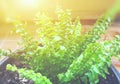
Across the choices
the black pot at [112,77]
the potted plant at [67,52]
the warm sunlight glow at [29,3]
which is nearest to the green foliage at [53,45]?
the potted plant at [67,52]

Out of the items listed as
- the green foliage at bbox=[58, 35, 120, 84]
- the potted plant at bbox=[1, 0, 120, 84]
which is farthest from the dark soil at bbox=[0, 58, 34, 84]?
the green foliage at bbox=[58, 35, 120, 84]

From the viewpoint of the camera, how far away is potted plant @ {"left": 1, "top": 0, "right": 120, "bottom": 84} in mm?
643

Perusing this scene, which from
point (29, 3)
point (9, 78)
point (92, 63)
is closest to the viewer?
point (92, 63)

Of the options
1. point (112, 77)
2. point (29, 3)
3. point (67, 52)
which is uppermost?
point (29, 3)

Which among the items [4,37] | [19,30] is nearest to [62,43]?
[19,30]

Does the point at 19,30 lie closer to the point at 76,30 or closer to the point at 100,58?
the point at 76,30

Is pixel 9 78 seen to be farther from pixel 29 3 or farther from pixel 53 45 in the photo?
pixel 29 3

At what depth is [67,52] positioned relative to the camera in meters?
0.75

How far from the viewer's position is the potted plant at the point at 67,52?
64 cm

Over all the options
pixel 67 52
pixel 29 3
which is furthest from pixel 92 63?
pixel 29 3

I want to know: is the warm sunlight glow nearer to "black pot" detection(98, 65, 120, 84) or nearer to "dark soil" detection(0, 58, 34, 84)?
"dark soil" detection(0, 58, 34, 84)

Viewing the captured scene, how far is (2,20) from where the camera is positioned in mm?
2260

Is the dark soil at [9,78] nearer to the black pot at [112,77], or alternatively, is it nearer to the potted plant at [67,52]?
the potted plant at [67,52]

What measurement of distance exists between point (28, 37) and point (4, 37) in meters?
1.27
